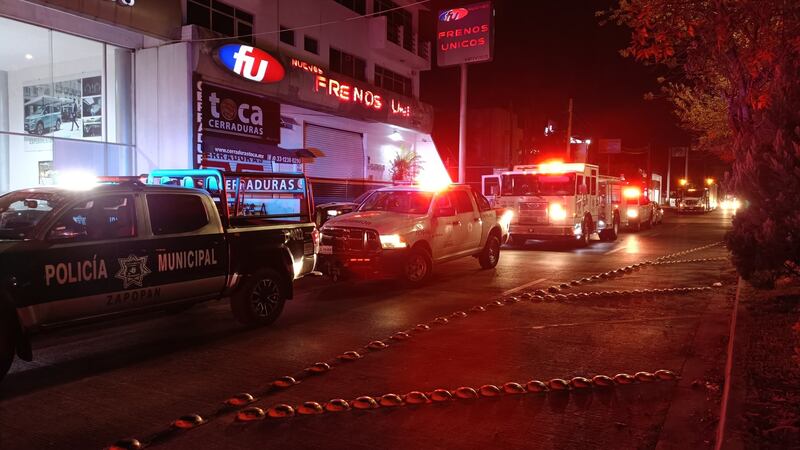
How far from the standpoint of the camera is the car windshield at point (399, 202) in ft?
39.4

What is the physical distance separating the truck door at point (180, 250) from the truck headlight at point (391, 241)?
3949 millimetres

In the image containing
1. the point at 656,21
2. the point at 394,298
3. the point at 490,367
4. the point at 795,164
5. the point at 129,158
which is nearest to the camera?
the point at 490,367

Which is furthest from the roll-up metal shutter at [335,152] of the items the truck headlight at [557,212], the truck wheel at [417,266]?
Answer: the truck wheel at [417,266]

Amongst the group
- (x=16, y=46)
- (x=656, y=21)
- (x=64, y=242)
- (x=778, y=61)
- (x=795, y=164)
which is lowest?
(x=64, y=242)

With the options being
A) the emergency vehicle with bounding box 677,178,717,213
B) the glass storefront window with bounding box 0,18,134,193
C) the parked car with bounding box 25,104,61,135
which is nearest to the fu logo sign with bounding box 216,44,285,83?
the glass storefront window with bounding box 0,18,134,193

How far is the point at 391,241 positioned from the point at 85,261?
5.81m

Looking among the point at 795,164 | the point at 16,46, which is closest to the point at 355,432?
the point at 795,164

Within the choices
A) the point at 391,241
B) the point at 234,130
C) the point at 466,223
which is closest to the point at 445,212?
the point at 466,223

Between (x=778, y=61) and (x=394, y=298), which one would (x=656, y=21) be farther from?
(x=394, y=298)

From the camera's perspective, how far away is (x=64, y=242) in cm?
568

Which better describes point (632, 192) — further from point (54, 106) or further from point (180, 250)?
point (180, 250)

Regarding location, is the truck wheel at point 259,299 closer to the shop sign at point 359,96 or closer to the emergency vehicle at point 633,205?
the shop sign at point 359,96

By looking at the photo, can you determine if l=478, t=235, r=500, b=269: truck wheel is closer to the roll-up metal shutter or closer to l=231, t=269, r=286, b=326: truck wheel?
l=231, t=269, r=286, b=326: truck wheel

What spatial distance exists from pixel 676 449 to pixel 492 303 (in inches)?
216
